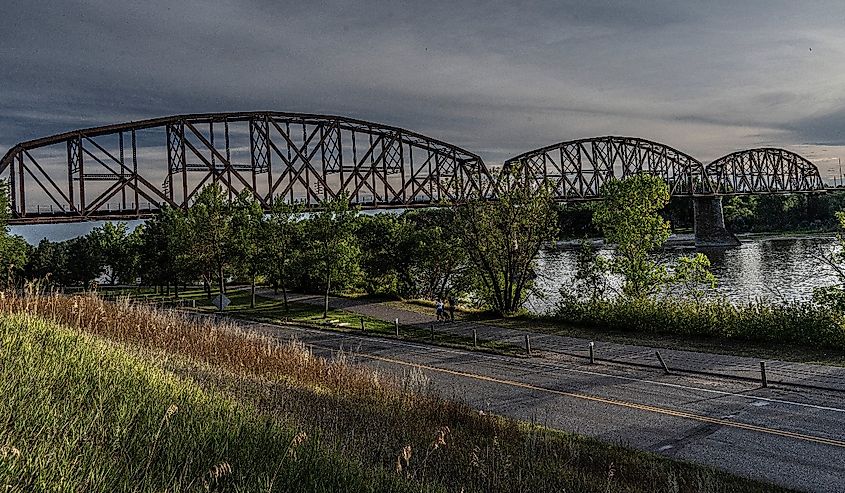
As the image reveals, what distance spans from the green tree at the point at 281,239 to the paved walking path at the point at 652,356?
12.1 metres

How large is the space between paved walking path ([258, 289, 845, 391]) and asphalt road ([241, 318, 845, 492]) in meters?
1.24

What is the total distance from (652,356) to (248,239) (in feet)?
114

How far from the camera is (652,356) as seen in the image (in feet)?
92.5

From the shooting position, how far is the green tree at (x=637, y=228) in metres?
40.4

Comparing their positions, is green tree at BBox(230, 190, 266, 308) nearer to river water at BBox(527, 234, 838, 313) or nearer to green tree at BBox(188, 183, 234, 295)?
green tree at BBox(188, 183, 234, 295)

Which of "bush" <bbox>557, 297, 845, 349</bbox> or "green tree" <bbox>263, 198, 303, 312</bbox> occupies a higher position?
"green tree" <bbox>263, 198, 303, 312</bbox>

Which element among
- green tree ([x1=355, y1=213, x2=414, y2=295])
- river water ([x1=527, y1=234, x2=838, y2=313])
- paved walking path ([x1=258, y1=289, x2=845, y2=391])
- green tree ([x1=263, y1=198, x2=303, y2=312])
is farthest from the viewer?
green tree ([x1=355, y1=213, x2=414, y2=295])

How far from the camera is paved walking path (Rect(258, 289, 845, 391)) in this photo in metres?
23.5

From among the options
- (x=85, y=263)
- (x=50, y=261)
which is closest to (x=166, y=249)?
(x=85, y=263)

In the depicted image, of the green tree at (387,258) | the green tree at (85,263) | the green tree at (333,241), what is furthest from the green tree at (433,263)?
the green tree at (85,263)

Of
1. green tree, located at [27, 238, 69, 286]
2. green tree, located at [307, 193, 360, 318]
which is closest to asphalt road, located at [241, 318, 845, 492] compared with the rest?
green tree, located at [307, 193, 360, 318]

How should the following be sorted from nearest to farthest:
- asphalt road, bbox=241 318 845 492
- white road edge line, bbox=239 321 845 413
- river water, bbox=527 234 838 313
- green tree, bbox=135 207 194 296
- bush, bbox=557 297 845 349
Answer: asphalt road, bbox=241 318 845 492
white road edge line, bbox=239 321 845 413
bush, bbox=557 297 845 349
green tree, bbox=135 207 194 296
river water, bbox=527 234 838 313

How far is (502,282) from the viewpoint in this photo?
A: 4831 centimetres

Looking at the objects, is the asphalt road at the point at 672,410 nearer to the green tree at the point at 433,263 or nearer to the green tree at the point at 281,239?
the green tree at the point at 281,239
